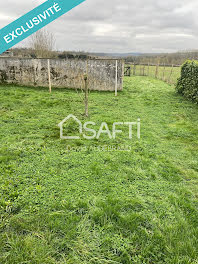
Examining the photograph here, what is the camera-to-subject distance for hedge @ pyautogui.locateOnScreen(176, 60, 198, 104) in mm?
8356

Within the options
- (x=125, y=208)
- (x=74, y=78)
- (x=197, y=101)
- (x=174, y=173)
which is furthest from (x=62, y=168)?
(x=74, y=78)

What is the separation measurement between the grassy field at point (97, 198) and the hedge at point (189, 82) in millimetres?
3916

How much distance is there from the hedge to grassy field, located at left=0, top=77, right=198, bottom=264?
3.92 meters

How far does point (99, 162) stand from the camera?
3.60 m

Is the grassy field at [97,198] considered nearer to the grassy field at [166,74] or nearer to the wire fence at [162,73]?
the grassy field at [166,74]

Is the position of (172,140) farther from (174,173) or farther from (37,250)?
(37,250)

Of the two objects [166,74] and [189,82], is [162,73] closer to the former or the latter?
[166,74]

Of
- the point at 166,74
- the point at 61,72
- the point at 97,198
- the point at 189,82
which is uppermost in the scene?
the point at 166,74

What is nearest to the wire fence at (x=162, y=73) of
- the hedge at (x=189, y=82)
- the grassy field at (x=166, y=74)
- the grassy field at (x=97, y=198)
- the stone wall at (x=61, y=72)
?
the grassy field at (x=166, y=74)

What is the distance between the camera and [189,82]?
357 inches

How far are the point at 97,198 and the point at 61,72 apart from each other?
8983mm

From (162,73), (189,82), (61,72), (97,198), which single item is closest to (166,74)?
(162,73)

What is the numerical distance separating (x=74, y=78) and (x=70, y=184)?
8.24m

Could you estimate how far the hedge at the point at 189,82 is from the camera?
836 centimetres
